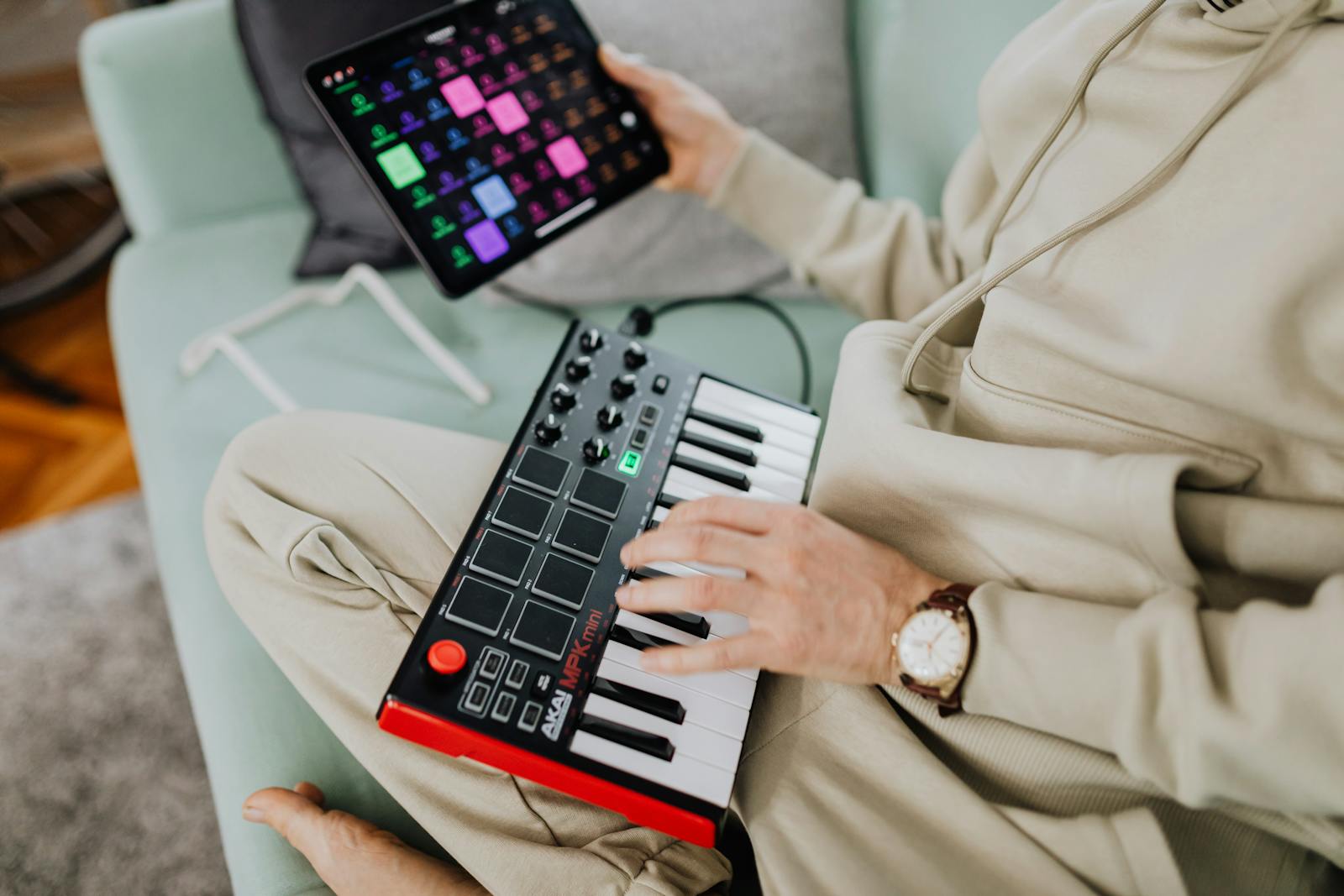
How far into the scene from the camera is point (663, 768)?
1.92 feet

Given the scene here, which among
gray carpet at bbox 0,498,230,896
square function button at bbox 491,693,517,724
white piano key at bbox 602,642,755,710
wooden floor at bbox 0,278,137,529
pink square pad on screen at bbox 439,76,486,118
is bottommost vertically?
gray carpet at bbox 0,498,230,896

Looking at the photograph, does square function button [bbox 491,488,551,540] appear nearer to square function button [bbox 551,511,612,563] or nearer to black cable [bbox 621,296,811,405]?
square function button [bbox 551,511,612,563]

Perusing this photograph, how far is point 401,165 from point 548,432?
1.08 feet

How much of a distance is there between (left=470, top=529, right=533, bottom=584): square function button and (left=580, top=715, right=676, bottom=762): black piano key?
12cm

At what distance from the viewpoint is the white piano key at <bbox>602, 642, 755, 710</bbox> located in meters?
0.62

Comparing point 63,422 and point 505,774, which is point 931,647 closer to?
point 505,774

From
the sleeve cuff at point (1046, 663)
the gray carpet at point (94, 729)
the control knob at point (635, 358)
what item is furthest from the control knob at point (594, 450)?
the gray carpet at point (94, 729)

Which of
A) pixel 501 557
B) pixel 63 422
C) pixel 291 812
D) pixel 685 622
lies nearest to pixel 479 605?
pixel 501 557

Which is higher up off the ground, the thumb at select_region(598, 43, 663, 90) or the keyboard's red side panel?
the thumb at select_region(598, 43, 663, 90)

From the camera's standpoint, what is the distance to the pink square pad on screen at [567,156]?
92 cm

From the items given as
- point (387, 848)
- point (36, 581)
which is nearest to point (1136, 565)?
point (387, 848)

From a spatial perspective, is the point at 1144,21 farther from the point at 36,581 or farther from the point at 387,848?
the point at 36,581

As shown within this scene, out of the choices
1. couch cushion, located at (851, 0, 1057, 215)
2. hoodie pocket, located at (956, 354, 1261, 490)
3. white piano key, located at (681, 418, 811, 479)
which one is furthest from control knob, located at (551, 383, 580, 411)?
couch cushion, located at (851, 0, 1057, 215)

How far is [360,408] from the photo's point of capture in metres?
0.99
